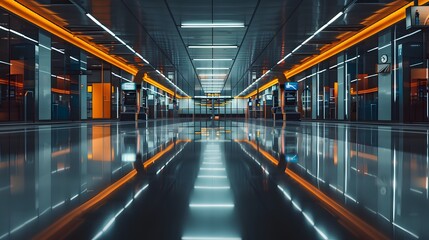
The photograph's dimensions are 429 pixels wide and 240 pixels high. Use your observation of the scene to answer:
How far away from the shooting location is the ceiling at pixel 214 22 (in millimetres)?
15039

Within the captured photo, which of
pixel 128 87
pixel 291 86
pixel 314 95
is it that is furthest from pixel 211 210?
pixel 314 95

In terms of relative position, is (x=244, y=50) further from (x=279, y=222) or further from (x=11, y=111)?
(x=279, y=222)

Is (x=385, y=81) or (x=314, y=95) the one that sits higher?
(x=314, y=95)

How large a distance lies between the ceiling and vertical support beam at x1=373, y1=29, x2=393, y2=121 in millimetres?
1566

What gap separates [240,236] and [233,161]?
253 cm

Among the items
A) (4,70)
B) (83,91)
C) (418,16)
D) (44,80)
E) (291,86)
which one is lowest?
(83,91)

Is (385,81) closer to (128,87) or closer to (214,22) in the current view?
(214,22)

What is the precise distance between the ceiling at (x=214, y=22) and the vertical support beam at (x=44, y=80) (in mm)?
1475

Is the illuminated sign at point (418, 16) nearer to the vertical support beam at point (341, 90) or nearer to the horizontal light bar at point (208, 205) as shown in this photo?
the horizontal light bar at point (208, 205)

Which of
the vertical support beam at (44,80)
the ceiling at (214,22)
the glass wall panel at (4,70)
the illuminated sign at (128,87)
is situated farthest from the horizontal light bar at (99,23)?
the illuminated sign at (128,87)

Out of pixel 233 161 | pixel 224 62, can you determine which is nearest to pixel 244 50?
pixel 224 62

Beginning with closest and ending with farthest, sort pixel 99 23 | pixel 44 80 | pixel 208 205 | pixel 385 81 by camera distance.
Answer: pixel 208 205, pixel 99 23, pixel 44 80, pixel 385 81

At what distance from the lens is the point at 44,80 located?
19.5 meters

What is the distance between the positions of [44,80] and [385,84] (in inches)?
709
